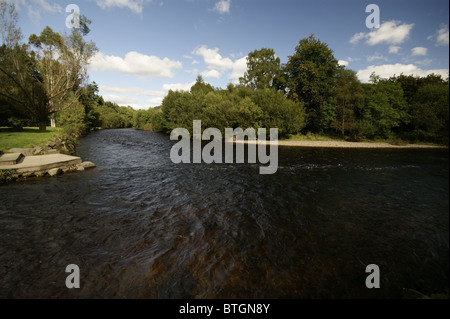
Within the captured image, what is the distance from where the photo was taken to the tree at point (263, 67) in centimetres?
6156

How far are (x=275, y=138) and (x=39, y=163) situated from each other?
112 feet

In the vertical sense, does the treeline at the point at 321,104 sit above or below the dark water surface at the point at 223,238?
above

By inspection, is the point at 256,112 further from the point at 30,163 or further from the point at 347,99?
the point at 30,163

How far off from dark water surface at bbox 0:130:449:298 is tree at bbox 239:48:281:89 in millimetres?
55860

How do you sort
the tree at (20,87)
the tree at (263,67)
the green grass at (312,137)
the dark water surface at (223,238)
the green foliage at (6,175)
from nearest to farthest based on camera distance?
the dark water surface at (223,238)
the green foliage at (6,175)
the tree at (20,87)
the green grass at (312,137)
the tree at (263,67)

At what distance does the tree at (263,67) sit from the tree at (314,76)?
16720 millimetres

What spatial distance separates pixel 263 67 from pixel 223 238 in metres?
64.3

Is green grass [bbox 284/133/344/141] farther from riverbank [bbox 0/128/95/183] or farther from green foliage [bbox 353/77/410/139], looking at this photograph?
riverbank [bbox 0/128/95/183]

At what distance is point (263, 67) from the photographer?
201 feet

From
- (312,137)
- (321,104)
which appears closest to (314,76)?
(321,104)

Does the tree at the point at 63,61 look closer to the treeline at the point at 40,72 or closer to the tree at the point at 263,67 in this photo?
the treeline at the point at 40,72

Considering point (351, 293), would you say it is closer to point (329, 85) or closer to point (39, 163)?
point (39, 163)

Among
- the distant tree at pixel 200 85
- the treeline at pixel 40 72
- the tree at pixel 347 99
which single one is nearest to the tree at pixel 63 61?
the treeline at pixel 40 72
